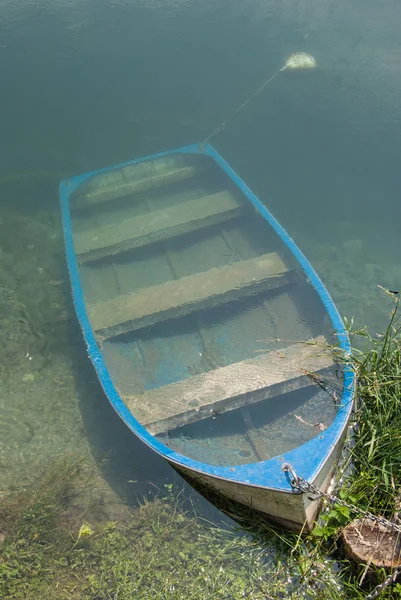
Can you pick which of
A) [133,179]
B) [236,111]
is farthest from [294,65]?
[133,179]

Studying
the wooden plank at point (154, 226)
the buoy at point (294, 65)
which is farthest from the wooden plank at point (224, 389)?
the buoy at point (294, 65)

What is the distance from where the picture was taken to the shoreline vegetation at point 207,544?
353cm

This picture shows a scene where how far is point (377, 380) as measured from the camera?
3879 mm

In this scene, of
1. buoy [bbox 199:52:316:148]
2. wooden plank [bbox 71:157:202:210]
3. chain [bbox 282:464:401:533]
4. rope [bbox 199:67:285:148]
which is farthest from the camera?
buoy [bbox 199:52:316:148]

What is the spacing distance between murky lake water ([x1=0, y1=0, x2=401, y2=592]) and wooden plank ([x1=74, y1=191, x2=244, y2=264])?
0.60 meters

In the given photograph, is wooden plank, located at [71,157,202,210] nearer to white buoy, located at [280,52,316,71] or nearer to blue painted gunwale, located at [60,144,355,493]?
blue painted gunwale, located at [60,144,355,493]

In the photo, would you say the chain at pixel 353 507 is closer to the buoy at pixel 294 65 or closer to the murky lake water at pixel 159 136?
the murky lake water at pixel 159 136

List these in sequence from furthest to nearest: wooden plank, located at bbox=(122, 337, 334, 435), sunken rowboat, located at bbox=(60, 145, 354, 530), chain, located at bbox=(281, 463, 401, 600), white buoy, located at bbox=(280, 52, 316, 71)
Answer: white buoy, located at bbox=(280, 52, 316, 71), wooden plank, located at bbox=(122, 337, 334, 435), sunken rowboat, located at bbox=(60, 145, 354, 530), chain, located at bbox=(281, 463, 401, 600)

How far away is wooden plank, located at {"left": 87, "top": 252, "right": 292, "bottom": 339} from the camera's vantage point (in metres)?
5.65

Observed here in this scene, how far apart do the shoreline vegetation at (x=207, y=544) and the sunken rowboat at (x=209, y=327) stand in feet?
0.63

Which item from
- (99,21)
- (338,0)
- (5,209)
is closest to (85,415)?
(5,209)

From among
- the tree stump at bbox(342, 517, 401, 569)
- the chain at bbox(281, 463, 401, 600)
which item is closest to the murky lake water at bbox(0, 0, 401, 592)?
the chain at bbox(281, 463, 401, 600)

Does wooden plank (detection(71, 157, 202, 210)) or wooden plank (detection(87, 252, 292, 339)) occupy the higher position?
wooden plank (detection(71, 157, 202, 210))

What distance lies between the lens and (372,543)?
11.0 feet
